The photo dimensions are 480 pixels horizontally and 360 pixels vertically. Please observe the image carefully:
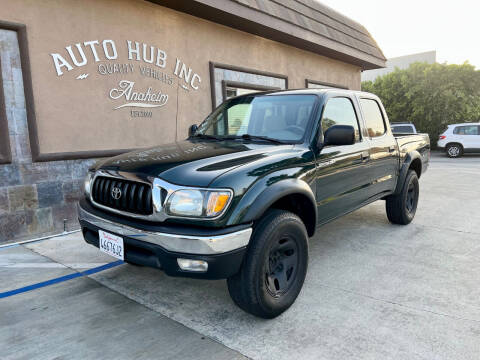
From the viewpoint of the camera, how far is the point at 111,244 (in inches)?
107

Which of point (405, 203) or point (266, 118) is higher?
point (266, 118)

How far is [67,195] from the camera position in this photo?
5.47 meters

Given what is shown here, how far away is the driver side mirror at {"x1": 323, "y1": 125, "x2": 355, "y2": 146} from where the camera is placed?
3117mm

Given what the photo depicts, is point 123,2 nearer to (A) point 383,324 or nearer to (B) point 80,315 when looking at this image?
(B) point 80,315

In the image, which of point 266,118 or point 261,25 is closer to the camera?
point 266,118

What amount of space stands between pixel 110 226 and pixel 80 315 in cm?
79

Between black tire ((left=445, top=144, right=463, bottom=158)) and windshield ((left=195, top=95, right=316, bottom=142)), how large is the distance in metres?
16.4

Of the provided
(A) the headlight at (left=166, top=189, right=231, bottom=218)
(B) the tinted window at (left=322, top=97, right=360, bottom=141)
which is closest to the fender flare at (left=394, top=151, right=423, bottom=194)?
(B) the tinted window at (left=322, top=97, right=360, bottom=141)

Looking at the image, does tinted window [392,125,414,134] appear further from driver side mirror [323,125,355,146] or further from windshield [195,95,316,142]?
driver side mirror [323,125,355,146]

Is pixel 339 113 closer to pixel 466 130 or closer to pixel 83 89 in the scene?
pixel 83 89

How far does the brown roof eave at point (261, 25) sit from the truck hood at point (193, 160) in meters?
4.29

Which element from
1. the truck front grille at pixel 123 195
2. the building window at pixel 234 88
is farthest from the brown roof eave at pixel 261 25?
the truck front grille at pixel 123 195

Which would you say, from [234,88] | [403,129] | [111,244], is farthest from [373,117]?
[403,129]

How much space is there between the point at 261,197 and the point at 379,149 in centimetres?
236
